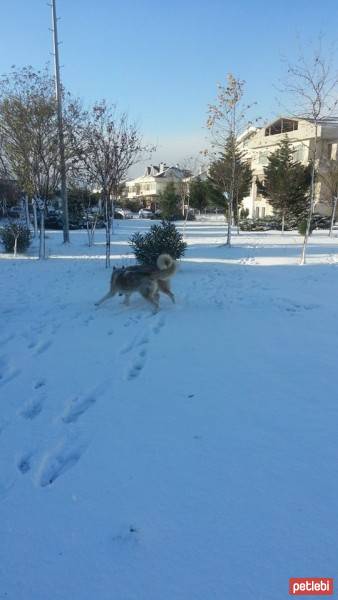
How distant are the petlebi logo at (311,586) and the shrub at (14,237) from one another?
17419mm

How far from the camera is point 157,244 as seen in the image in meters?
11.8

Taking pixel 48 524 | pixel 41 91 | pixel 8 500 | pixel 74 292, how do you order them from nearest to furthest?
pixel 48 524 < pixel 8 500 < pixel 74 292 < pixel 41 91

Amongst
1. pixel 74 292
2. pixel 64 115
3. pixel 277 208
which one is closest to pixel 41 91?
pixel 64 115

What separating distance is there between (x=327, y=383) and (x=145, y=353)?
2212 millimetres

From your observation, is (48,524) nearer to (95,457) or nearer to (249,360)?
(95,457)

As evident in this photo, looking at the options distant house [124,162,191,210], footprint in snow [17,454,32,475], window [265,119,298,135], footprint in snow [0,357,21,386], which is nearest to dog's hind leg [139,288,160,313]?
footprint in snow [0,357,21,386]

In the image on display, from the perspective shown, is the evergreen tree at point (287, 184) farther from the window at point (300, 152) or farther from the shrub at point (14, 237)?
the shrub at point (14, 237)

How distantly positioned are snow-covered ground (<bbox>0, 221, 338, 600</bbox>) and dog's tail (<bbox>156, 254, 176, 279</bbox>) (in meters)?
1.36

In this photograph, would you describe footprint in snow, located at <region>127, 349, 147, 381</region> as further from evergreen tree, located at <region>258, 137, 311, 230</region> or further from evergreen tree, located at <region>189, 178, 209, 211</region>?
evergreen tree, located at <region>189, 178, 209, 211</region>

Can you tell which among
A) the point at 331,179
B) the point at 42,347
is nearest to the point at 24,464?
the point at 42,347

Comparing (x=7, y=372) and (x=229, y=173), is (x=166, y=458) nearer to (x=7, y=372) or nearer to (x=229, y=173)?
(x=7, y=372)

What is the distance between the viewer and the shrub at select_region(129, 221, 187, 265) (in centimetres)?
1169

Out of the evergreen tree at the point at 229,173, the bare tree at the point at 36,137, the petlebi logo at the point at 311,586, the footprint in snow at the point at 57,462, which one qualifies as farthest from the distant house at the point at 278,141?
the petlebi logo at the point at 311,586

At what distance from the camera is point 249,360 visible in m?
4.79
